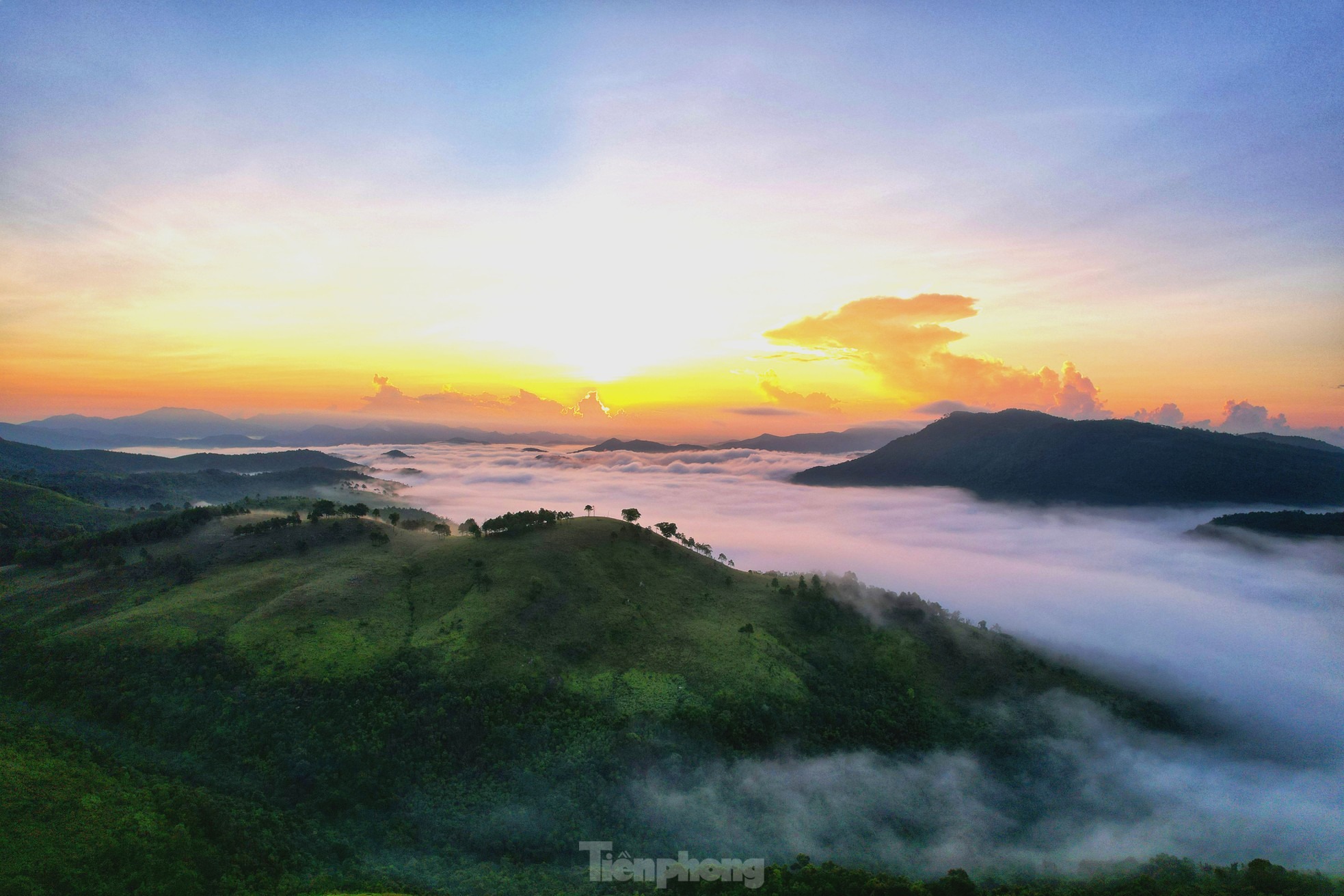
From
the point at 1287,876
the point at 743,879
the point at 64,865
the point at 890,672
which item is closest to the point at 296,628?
the point at 64,865

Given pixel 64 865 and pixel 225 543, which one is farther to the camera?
pixel 225 543

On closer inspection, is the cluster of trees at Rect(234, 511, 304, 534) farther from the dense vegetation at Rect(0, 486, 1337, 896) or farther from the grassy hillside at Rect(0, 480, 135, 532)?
the grassy hillside at Rect(0, 480, 135, 532)

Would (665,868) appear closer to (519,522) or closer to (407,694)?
(407,694)

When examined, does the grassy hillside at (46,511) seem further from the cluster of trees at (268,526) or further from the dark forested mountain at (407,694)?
the dark forested mountain at (407,694)

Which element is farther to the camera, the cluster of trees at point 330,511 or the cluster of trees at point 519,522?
the cluster of trees at point 519,522

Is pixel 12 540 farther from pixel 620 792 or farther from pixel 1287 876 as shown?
pixel 1287 876

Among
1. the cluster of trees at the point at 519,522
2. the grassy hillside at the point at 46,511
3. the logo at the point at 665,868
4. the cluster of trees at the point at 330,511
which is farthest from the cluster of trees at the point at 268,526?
the logo at the point at 665,868

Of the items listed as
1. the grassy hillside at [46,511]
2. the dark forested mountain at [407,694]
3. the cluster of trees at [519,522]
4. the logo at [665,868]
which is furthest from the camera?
the grassy hillside at [46,511]
